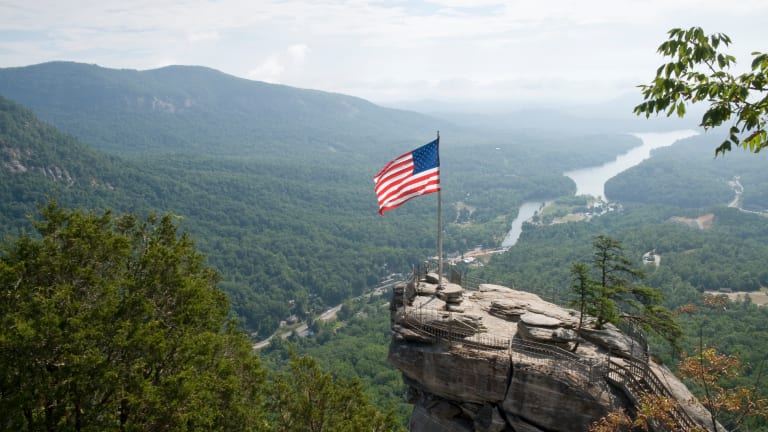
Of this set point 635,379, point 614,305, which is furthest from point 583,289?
point 635,379

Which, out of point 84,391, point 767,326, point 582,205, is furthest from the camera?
point 582,205

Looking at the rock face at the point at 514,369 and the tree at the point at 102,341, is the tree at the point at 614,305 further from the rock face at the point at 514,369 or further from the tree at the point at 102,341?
the tree at the point at 102,341

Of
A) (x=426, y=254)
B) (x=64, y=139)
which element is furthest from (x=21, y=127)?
(x=426, y=254)

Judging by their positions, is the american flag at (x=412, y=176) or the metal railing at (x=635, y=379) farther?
the american flag at (x=412, y=176)

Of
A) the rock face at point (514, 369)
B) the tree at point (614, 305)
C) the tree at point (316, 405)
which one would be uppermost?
the tree at point (614, 305)

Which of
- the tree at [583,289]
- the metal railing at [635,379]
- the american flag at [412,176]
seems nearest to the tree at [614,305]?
the tree at [583,289]

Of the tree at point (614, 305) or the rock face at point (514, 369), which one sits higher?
the tree at point (614, 305)

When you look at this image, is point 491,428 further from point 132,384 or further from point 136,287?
point 136,287
